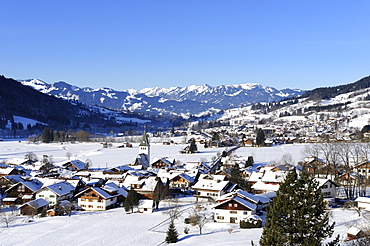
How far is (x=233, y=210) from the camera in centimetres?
3047

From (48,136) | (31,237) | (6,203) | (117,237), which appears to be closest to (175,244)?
(117,237)

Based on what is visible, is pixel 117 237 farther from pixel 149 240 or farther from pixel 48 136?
pixel 48 136

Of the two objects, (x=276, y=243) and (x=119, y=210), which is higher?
(x=276, y=243)

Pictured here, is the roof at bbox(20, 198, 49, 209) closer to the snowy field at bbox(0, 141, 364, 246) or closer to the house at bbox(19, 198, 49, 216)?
the house at bbox(19, 198, 49, 216)

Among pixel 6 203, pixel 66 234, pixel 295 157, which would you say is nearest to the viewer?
pixel 66 234

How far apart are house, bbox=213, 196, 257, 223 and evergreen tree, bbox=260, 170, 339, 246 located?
17.6 meters

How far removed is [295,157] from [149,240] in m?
52.9

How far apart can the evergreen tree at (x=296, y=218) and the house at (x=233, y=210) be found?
1764 centimetres

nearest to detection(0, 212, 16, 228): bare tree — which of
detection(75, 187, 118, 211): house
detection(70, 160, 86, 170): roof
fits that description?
detection(75, 187, 118, 211): house

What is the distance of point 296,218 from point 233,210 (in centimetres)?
1835

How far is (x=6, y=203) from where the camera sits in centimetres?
4119

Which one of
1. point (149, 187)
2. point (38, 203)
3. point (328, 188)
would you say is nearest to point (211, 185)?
point (149, 187)

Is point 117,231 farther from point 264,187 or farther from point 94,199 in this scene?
point 264,187

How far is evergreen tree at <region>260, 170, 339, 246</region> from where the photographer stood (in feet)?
40.9
